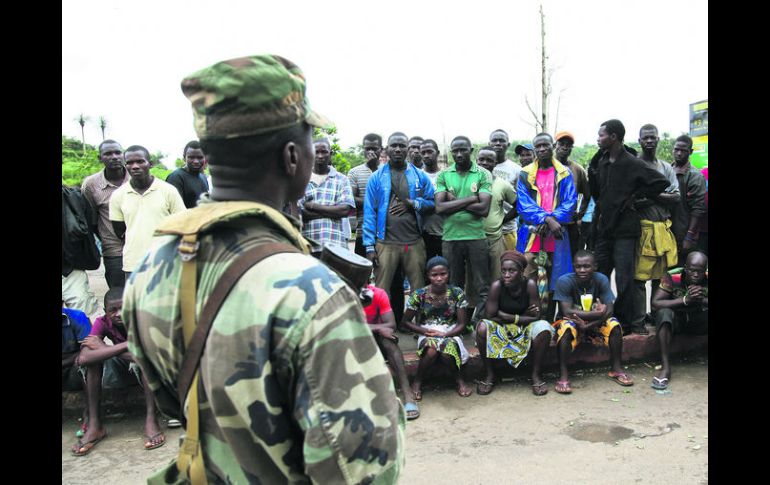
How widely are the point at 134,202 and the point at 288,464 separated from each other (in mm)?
4133

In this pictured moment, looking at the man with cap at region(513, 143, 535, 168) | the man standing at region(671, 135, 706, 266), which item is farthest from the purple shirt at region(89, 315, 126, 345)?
the man standing at region(671, 135, 706, 266)

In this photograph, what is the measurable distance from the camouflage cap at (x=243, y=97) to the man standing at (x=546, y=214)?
4.42 m

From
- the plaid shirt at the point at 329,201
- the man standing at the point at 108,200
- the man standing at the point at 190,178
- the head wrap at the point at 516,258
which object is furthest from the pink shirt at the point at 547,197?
the man standing at the point at 108,200

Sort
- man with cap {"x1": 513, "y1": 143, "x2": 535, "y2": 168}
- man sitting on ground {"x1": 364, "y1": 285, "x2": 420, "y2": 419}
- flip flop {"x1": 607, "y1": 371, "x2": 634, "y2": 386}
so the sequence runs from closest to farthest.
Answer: man sitting on ground {"x1": 364, "y1": 285, "x2": 420, "y2": 419}, flip flop {"x1": 607, "y1": 371, "x2": 634, "y2": 386}, man with cap {"x1": 513, "y1": 143, "x2": 535, "y2": 168}

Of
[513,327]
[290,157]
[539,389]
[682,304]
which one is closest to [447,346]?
[513,327]

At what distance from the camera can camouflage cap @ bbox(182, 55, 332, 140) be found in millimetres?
1155

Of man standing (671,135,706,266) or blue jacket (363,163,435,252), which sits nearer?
blue jacket (363,163,435,252)

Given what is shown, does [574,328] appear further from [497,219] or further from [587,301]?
[497,219]

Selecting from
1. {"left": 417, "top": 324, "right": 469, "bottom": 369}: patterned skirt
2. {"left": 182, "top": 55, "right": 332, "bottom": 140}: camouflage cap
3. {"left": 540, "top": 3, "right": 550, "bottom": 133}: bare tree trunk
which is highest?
{"left": 540, "top": 3, "right": 550, "bottom": 133}: bare tree trunk

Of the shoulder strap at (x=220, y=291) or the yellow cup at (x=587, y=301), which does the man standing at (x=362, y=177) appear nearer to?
the yellow cup at (x=587, y=301)

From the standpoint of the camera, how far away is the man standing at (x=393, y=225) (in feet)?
17.7

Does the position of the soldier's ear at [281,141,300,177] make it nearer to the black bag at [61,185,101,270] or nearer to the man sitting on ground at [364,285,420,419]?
the man sitting on ground at [364,285,420,419]

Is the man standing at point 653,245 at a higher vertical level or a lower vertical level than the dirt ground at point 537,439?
higher

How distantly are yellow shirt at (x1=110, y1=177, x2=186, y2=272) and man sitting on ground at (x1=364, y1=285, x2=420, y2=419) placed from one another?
1727mm
